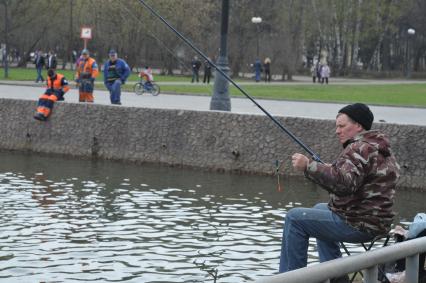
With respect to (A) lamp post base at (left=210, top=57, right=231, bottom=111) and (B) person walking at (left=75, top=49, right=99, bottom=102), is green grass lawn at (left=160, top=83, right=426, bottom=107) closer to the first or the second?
(B) person walking at (left=75, top=49, right=99, bottom=102)

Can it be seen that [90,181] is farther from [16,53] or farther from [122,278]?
[16,53]

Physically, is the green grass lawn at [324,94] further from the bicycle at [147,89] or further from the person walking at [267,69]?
the person walking at [267,69]

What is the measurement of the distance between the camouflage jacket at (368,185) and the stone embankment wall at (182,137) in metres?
8.29

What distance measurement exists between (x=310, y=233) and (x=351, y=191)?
473mm

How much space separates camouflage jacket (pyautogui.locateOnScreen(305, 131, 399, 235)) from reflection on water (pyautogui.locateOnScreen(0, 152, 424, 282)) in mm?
2222

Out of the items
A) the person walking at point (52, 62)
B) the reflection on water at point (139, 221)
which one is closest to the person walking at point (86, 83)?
the person walking at point (52, 62)

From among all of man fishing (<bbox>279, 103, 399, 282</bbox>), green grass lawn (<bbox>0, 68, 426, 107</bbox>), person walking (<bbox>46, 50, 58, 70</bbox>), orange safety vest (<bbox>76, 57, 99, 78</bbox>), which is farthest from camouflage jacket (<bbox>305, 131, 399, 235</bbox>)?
green grass lawn (<bbox>0, 68, 426, 107</bbox>)

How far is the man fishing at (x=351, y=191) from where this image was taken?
645cm

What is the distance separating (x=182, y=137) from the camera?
17.1m

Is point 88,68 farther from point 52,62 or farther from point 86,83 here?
point 52,62

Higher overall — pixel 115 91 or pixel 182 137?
pixel 115 91

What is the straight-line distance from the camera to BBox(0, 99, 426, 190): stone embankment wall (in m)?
15.1

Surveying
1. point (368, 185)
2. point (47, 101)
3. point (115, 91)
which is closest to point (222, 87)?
point (115, 91)

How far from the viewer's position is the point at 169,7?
63.3 m
